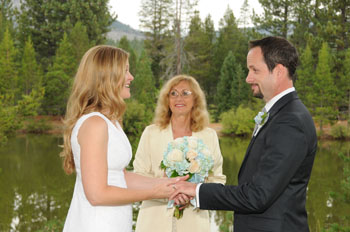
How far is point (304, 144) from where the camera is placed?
2246mm

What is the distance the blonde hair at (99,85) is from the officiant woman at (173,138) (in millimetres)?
1468

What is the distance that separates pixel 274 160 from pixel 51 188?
14055mm

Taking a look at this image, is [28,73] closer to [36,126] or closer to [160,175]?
[36,126]

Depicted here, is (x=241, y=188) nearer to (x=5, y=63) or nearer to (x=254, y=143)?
(x=254, y=143)

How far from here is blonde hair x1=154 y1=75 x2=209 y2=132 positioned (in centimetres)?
427

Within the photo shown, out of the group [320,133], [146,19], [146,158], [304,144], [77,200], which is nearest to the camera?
[304,144]

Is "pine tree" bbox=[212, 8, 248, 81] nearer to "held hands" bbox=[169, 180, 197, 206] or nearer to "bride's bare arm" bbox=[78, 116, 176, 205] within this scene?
"held hands" bbox=[169, 180, 197, 206]

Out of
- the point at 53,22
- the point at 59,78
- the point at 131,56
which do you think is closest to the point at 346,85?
the point at 131,56

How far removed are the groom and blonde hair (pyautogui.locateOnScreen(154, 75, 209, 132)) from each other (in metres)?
1.65

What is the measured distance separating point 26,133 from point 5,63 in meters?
5.48

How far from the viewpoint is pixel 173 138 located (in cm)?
416

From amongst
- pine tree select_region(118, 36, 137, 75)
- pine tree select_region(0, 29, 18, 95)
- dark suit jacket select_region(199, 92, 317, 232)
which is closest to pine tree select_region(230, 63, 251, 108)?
pine tree select_region(118, 36, 137, 75)

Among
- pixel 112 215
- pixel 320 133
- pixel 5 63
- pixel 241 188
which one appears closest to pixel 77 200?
pixel 112 215

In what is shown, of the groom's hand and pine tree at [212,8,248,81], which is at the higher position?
pine tree at [212,8,248,81]
